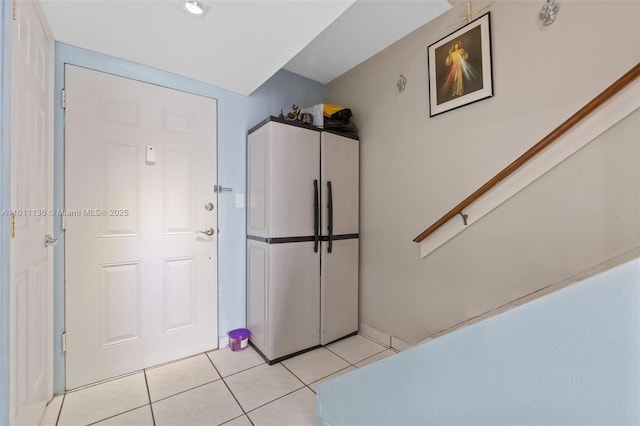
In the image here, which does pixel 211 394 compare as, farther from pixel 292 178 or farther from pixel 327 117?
pixel 327 117

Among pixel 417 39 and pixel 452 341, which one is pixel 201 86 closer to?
Answer: pixel 417 39

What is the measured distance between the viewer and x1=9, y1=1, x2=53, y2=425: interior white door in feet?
3.54

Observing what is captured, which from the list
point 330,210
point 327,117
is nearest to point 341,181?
point 330,210

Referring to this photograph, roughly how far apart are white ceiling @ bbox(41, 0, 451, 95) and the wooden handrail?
1229mm

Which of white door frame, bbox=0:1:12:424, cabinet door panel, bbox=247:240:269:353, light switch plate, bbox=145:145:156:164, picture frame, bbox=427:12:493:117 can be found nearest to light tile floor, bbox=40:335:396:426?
cabinet door panel, bbox=247:240:269:353

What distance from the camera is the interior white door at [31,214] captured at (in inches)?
42.5

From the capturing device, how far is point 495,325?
646 millimetres

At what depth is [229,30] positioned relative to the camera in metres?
1.63

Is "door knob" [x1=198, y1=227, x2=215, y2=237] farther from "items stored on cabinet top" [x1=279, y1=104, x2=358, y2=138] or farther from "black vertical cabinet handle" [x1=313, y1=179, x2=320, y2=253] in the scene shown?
"items stored on cabinet top" [x1=279, y1=104, x2=358, y2=138]

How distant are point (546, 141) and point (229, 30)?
1922 mm

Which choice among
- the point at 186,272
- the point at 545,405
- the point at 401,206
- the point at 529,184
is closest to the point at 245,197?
the point at 186,272

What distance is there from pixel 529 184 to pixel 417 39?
4.73ft

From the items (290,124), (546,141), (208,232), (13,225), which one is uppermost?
(290,124)

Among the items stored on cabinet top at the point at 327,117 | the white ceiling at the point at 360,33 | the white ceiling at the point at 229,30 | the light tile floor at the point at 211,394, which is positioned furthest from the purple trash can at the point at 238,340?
the white ceiling at the point at 360,33
